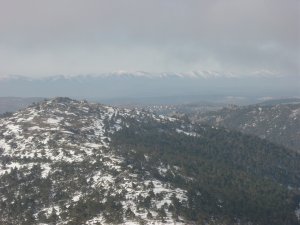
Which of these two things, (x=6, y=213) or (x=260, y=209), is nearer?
(x=6, y=213)

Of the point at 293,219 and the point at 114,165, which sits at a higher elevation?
the point at 114,165

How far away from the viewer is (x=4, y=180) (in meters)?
194

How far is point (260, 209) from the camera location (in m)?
182

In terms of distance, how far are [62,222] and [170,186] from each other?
46.2 metres

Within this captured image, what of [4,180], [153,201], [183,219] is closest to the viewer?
[183,219]

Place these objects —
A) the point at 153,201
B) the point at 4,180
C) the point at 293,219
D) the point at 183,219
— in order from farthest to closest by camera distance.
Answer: the point at 4,180 → the point at 293,219 → the point at 153,201 → the point at 183,219

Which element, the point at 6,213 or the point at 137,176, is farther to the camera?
the point at 137,176

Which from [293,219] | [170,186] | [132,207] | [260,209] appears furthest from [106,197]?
[293,219]

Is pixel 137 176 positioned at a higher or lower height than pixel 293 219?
higher

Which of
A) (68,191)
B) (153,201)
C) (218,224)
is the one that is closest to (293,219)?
(218,224)

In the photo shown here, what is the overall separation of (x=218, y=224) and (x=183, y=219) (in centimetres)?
1188

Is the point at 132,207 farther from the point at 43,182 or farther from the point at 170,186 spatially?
the point at 43,182

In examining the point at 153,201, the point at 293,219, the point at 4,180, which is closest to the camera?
the point at 153,201

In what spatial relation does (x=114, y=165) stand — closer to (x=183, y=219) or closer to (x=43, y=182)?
(x=43, y=182)
